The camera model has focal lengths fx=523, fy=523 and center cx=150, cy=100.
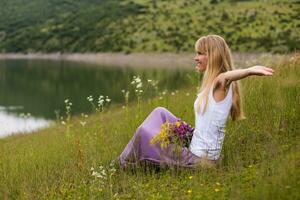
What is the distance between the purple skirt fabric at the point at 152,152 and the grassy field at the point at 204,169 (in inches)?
4.8

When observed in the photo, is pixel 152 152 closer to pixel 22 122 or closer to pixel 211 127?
pixel 211 127

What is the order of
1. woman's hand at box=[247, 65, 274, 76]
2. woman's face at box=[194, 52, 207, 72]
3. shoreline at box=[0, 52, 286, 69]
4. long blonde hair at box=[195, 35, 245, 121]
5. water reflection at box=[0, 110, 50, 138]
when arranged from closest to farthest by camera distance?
1. woman's hand at box=[247, 65, 274, 76]
2. long blonde hair at box=[195, 35, 245, 121]
3. woman's face at box=[194, 52, 207, 72]
4. water reflection at box=[0, 110, 50, 138]
5. shoreline at box=[0, 52, 286, 69]

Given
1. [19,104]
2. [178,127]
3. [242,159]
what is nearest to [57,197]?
[178,127]

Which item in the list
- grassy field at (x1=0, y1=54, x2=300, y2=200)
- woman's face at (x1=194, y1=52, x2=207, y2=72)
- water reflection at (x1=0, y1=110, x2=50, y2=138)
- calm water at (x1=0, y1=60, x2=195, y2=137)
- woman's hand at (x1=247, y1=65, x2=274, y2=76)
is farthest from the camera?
calm water at (x1=0, y1=60, x2=195, y2=137)

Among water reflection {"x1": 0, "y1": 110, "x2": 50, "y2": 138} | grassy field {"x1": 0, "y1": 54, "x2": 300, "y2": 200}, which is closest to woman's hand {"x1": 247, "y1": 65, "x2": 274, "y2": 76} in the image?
grassy field {"x1": 0, "y1": 54, "x2": 300, "y2": 200}

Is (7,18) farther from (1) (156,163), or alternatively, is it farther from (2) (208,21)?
(1) (156,163)

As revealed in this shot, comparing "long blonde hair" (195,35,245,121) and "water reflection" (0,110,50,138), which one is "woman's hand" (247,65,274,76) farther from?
"water reflection" (0,110,50,138)

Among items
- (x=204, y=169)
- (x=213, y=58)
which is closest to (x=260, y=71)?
(x=213, y=58)

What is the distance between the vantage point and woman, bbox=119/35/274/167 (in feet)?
17.8

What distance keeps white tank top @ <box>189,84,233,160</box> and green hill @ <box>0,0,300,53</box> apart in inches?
2496

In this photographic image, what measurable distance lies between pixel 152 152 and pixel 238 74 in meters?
1.33

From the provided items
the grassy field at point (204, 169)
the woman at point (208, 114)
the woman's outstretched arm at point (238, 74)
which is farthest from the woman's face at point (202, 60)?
the grassy field at point (204, 169)

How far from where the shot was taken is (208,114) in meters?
5.55

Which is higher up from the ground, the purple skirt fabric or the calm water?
the purple skirt fabric
